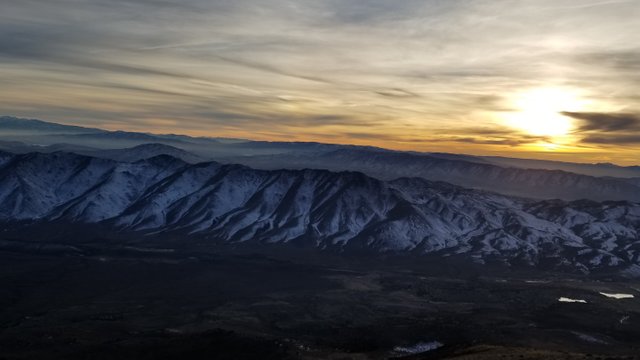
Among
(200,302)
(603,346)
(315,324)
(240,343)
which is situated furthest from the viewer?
(200,302)

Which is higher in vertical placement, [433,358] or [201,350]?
[433,358]

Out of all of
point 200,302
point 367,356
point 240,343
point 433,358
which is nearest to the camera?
point 433,358

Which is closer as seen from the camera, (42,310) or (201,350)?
(201,350)

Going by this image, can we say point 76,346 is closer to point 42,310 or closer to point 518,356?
point 42,310

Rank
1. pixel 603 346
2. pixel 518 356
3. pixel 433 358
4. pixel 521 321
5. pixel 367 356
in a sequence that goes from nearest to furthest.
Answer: pixel 518 356, pixel 433 358, pixel 367 356, pixel 603 346, pixel 521 321

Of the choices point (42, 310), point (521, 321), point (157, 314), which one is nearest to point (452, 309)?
point (521, 321)

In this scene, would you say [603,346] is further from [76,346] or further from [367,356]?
[76,346]

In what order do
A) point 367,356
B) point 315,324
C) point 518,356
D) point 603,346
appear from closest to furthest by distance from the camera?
point 518,356
point 367,356
point 603,346
point 315,324

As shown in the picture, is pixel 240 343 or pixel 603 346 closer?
pixel 240 343

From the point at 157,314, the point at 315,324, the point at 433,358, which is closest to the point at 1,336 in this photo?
the point at 157,314
